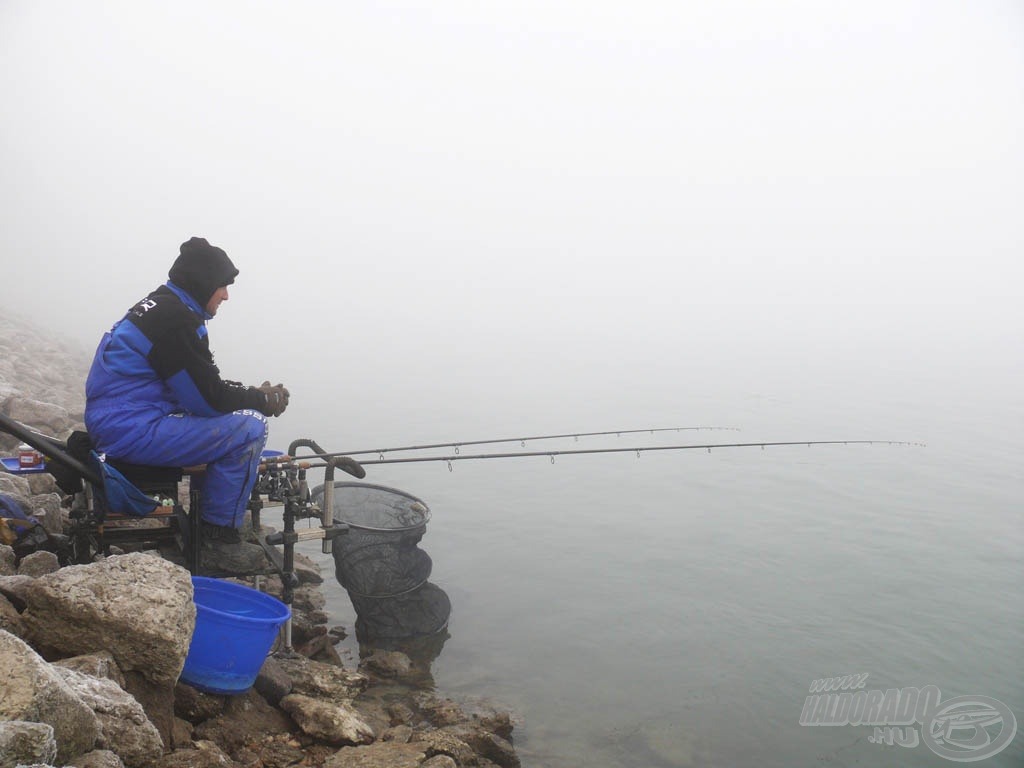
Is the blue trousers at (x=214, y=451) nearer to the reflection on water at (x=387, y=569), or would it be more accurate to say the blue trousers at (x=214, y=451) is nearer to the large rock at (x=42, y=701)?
the reflection on water at (x=387, y=569)

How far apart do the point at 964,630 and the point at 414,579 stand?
5723 mm

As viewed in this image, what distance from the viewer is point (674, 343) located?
5491cm

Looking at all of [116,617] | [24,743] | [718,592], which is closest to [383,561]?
[116,617]

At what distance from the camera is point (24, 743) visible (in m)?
1.99

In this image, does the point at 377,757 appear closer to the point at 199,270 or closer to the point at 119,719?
the point at 119,719

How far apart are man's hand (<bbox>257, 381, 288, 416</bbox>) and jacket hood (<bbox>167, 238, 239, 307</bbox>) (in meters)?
0.61

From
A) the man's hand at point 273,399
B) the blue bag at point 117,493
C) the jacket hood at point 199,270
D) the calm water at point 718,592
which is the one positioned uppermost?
the jacket hood at point 199,270

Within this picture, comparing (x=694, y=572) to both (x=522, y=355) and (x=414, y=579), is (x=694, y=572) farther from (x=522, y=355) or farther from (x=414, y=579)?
(x=522, y=355)

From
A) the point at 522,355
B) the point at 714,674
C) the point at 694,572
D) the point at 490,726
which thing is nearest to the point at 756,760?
the point at 714,674

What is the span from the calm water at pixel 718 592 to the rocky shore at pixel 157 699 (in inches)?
35.9

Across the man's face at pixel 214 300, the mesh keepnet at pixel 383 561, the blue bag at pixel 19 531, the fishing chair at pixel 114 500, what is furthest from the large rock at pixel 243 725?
the man's face at pixel 214 300

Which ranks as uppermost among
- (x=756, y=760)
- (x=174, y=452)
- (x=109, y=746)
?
(x=174, y=452)

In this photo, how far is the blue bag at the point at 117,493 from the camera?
148 inches

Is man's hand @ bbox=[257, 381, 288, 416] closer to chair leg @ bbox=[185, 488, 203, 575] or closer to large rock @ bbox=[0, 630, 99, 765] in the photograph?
chair leg @ bbox=[185, 488, 203, 575]
